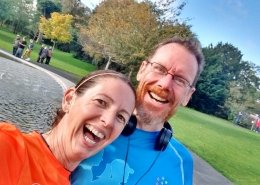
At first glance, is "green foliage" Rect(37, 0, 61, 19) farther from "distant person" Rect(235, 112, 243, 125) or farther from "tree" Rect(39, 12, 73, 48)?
"distant person" Rect(235, 112, 243, 125)

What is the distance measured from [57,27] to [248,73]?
60.0 metres

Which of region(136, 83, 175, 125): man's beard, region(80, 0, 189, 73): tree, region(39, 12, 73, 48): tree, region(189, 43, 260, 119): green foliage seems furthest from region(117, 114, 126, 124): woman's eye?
region(39, 12, 73, 48): tree

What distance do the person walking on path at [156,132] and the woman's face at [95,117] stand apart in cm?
21

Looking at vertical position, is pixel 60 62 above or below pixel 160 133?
below

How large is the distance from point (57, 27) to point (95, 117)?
2292 inches

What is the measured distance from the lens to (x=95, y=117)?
6.86ft

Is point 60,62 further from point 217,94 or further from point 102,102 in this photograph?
point 102,102

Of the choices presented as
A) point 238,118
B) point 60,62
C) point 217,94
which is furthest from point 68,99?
point 238,118

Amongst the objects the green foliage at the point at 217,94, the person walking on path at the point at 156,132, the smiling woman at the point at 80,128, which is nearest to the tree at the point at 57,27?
the green foliage at the point at 217,94

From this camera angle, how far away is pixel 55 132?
214 centimetres

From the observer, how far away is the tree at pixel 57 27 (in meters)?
58.8

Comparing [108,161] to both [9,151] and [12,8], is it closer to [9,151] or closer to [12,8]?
[9,151]

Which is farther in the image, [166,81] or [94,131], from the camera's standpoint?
[166,81]

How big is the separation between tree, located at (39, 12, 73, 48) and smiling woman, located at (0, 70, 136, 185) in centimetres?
5754
